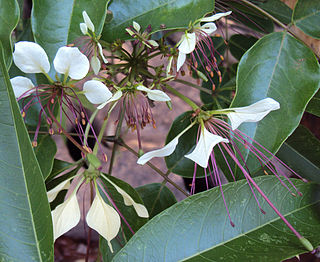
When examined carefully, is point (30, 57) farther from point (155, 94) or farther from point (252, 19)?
point (252, 19)

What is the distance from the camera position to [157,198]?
52 cm

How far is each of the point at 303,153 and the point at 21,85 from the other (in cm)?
35

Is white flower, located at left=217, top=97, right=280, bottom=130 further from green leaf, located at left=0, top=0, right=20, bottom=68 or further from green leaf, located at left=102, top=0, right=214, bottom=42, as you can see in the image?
green leaf, located at left=0, top=0, right=20, bottom=68

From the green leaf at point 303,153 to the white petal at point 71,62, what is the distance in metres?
0.29

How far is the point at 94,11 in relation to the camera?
359mm

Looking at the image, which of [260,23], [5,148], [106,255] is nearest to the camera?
[5,148]

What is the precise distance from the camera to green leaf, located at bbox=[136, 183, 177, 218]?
52cm

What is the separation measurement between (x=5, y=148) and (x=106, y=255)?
0.18 metres

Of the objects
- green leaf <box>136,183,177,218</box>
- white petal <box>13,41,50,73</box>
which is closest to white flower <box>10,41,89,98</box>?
white petal <box>13,41,50,73</box>

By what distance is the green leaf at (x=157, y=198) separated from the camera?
0.52 m

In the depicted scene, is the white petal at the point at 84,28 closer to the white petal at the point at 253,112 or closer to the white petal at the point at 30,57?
the white petal at the point at 30,57

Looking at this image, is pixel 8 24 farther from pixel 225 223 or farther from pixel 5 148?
pixel 225 223

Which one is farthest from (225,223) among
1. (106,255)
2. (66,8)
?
(66,8)

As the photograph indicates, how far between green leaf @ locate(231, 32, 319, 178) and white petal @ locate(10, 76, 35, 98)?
19cm
